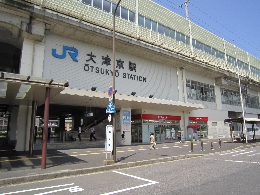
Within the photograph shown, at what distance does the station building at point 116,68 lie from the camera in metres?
16.2

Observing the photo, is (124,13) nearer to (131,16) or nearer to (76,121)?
(131,16)

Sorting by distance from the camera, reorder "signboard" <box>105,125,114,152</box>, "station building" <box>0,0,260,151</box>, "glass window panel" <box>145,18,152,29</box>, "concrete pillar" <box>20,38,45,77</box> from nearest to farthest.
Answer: "signboard" <box>105,125,114,152</box> < "station building" <box>0,0,260,151</box> < "concrete pillar" <box>20,38,45,77</box> < "glass window panel" <box>145,18,152,29</box>

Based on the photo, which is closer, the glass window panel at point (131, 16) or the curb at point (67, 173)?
the curb at point (67, 173)

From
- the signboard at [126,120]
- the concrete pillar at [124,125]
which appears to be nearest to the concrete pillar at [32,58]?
the concrete pillar at [124,125]

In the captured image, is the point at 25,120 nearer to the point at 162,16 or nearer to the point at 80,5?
the point at 80,5

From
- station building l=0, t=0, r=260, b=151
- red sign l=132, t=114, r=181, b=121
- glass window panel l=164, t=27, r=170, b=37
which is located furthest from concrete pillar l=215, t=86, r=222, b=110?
glass window panel l=164, t=27, r=170, b=37

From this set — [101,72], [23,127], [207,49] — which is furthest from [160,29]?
[23,127]

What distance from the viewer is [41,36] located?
16953 mm

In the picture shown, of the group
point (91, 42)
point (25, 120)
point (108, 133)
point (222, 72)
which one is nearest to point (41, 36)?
point (91, 42)

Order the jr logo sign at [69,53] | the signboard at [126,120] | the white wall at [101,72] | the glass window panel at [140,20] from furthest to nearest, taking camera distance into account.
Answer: the glass window panel at [140,20], the signboard at [126,120], the white wall at [101,72], the jr logo sign at [69,53]

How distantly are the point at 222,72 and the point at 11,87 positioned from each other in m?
32.8

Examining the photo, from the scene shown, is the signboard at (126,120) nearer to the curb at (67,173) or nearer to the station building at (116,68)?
the station building at (116,68)

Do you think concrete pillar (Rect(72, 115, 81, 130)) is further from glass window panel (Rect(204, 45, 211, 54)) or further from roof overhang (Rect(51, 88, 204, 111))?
glass window panel (Rect(204, 45, 211, 54))

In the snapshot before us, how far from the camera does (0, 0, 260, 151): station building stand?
16219mm
